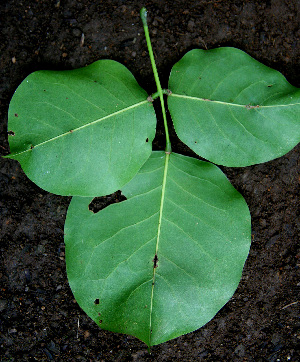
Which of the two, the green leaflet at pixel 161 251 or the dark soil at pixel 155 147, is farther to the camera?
the dark soil at pixel 155 147

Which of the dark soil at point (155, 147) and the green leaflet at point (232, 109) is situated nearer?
the green leaflet at point (232, 109)

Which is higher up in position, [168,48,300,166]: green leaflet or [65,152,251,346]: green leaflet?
[168,48,300,166]: green leaflet

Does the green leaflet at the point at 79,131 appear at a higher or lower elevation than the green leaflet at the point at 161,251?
higher

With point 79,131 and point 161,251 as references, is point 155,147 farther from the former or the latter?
point 161,251
